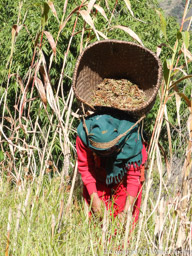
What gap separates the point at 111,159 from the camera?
207 cm

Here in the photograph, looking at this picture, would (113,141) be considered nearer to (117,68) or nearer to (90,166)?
(90,166)

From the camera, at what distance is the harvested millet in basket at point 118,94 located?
2.10 m

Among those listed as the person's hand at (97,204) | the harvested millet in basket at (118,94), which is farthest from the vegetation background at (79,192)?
the harvested millet in basket at (118,94)

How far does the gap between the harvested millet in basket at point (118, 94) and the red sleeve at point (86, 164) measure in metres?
0.25

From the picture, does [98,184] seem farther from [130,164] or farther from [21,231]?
[21,231]

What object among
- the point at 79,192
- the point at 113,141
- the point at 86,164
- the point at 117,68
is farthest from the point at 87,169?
the point at 117,68

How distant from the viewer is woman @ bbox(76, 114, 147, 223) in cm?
190

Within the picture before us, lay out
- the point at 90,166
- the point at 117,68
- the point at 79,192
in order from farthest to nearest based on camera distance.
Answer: the point at 79,192, the point at 117,68, the point at 90,166

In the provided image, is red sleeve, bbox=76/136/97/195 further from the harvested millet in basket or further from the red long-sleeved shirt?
the harvested millet in basket

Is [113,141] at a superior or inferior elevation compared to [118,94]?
inferior

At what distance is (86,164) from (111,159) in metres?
0.15

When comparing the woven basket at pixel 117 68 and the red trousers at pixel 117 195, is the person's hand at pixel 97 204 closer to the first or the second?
the red trousers at pixel 117 195

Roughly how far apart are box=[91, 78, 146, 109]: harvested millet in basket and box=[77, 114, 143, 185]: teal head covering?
0.13m

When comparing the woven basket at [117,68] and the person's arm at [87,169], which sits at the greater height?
the woven basket at [117,68]
